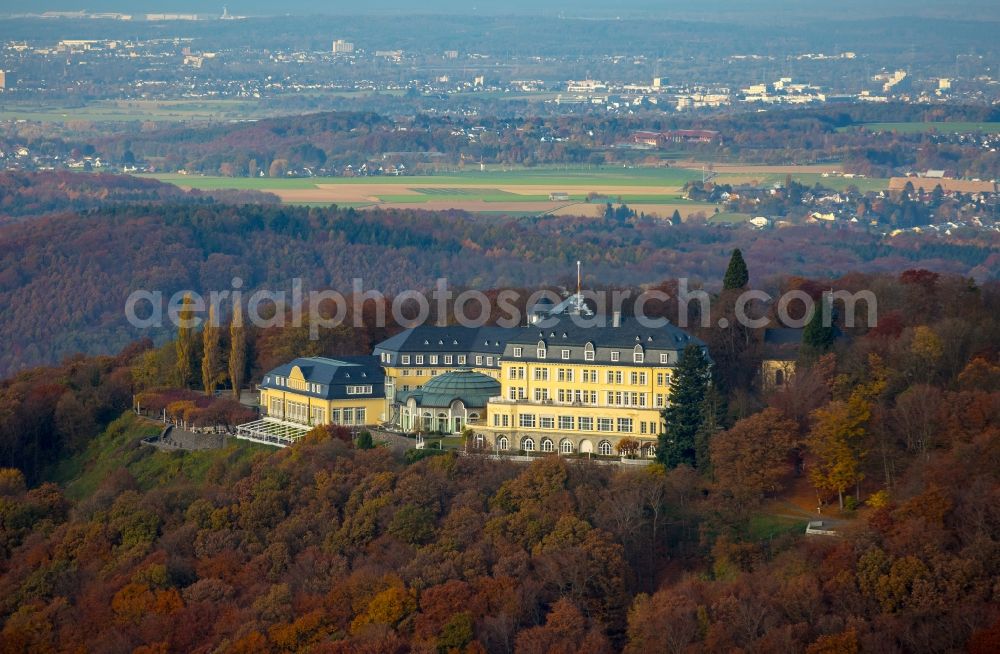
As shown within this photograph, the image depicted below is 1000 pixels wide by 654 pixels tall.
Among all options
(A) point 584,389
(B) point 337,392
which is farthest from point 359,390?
(A) point 584,389

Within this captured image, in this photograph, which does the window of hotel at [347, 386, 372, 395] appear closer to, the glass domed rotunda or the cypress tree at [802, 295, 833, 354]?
the glass domed rotunda

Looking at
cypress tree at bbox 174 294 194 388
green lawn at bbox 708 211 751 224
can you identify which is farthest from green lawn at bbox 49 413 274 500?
green lawn at bbox 708 211 751 224

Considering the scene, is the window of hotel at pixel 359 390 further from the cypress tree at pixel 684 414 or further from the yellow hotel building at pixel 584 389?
the cypress tree at pixel 684 414

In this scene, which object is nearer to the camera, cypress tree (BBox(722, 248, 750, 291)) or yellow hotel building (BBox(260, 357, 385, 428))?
yellow hotel building (BBox(260, 357, 385, 428))

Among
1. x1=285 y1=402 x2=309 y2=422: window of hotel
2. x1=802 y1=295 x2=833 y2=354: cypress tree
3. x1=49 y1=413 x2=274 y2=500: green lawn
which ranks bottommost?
x1=49 y1=413 x2=274 y2=500: green lawn

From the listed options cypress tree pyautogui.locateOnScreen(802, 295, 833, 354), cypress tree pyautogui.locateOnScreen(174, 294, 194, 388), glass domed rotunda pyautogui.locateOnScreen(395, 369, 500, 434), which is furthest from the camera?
cypress tree pyautogui.locateOnScreen(174, 294, 194, 388)

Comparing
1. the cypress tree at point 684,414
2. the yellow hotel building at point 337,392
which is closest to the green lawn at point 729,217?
the yellow hotel building at point 337,392

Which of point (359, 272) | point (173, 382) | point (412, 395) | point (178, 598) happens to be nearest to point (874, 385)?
point (412, 395)

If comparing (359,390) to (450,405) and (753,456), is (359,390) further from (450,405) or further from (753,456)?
(753,456)

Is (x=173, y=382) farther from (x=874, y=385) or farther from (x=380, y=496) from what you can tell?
(x=874, y=385)
